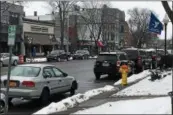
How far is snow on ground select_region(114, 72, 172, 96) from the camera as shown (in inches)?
562

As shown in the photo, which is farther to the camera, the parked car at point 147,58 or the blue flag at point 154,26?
the parked car at point 147,58

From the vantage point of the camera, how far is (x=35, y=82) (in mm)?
12469

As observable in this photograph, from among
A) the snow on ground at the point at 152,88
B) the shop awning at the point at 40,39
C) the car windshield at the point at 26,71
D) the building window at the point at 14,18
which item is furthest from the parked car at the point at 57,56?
the car windshield at the point at 26,71

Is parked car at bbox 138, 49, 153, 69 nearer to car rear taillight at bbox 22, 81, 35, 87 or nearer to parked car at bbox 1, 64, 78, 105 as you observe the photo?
parked car at bbox 1, 64, 78, 105

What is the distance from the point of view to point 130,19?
97.2 metres

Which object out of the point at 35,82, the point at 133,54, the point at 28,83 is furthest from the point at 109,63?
the point at 28,83

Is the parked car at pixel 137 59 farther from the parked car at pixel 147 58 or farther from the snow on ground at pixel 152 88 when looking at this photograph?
the snow on ground at pixel 152 88

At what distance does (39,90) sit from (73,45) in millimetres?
70716

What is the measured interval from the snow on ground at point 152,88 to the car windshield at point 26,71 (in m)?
2.98

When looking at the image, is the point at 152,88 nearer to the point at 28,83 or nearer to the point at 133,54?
the point at 28,83

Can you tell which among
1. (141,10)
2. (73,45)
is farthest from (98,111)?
(141,10)

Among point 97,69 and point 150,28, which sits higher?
point 150,28

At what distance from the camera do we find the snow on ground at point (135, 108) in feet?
31.6

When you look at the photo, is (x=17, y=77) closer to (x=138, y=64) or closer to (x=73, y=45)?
(x=138, y=64)
